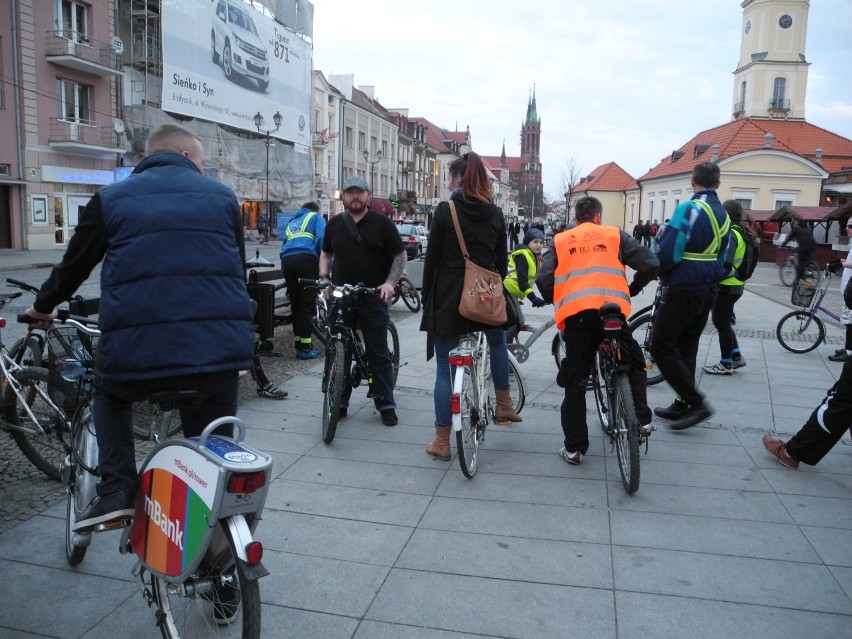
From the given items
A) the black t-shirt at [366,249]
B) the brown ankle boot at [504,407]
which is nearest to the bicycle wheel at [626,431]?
the brown ankle boot at [504,407]

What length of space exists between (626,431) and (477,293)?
4.12ft

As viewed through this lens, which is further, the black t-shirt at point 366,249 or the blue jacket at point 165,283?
the black t-shirt at point 366,249

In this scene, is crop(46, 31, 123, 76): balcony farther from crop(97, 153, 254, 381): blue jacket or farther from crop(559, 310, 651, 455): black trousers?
crop(97, 153, 254, 381): blue jacket

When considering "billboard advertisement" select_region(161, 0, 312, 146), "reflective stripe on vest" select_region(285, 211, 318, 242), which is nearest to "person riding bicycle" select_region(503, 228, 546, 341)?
"reflective stripe on vest" select_region(285, 211, 318, 242)

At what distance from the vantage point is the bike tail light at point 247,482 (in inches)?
88.2

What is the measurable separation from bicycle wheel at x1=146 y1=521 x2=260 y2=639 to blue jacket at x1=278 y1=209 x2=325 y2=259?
626 cm

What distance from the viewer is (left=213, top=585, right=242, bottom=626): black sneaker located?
2479mm

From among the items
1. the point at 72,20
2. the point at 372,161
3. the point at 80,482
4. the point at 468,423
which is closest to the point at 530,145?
the point at 372,161

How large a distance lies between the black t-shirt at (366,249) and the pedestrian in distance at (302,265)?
242 centimetres

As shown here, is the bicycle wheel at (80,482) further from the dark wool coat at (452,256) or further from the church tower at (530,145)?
the church tower at (530,145)

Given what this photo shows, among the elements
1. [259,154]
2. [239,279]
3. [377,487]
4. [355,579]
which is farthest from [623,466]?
[259,154]

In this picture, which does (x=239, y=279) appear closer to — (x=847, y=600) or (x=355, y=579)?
(x=355, y=579)

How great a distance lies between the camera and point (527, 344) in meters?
7.42

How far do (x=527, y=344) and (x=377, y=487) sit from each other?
3369 millimetres
